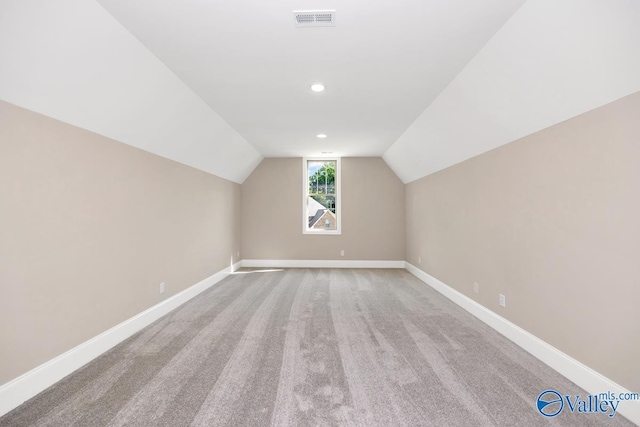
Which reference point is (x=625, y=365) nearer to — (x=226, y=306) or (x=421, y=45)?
(x=421, y=45)

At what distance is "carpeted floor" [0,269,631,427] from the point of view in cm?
176

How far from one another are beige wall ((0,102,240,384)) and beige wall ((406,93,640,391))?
12.4 ft

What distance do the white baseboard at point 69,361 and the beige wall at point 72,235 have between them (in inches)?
2.1

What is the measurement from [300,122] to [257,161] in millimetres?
2599

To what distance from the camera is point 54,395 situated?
6.41 feet

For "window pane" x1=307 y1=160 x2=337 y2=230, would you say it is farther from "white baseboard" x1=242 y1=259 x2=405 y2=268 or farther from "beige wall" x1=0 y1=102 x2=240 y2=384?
"beige wall" x1=0 y1=102 x2=240 y2=384

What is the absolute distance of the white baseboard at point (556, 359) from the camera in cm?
175

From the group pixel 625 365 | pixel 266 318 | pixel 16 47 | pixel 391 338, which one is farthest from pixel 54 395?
pixel 625 365

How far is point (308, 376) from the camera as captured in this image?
86.8 inches

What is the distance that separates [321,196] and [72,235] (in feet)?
17.1

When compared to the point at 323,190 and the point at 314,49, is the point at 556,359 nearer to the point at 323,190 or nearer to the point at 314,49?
the point at 314,49

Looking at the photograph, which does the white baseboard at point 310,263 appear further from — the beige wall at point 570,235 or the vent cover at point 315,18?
the vent cover at point 315,18

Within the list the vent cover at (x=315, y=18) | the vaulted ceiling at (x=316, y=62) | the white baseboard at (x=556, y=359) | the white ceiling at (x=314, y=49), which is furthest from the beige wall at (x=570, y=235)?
the vent cover at (x=315, y=18)

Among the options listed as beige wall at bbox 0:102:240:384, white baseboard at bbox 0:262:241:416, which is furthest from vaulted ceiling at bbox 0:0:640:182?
white baseboard at bbox 0:262:241:416
